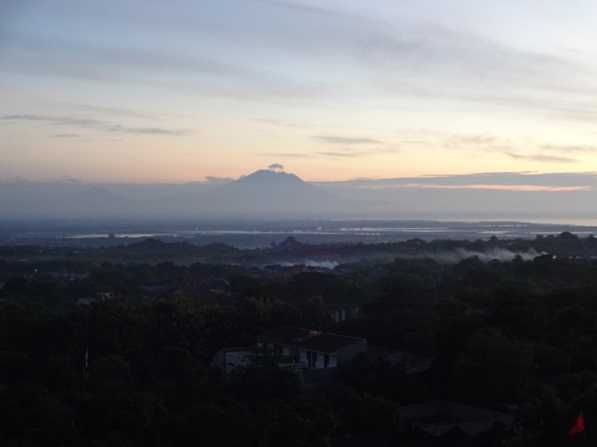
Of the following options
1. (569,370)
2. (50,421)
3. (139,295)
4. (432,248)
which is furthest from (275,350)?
(432,248)

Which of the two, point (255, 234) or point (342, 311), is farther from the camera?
point (255, 234)

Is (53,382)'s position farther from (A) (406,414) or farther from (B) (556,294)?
(B) (556,294)

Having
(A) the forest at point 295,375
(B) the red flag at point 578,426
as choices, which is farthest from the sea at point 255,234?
(B) the red flag at point 578,426

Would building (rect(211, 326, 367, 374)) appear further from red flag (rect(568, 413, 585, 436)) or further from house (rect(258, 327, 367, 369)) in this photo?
red flag (rect(568, 413, 585, 436))

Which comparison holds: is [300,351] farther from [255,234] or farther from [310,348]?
[255,234]

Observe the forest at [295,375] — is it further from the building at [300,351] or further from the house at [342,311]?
the building at [300,351]

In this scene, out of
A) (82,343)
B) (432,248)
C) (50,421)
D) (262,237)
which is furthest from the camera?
(262,237)

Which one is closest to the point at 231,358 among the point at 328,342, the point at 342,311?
the point at 328,342
